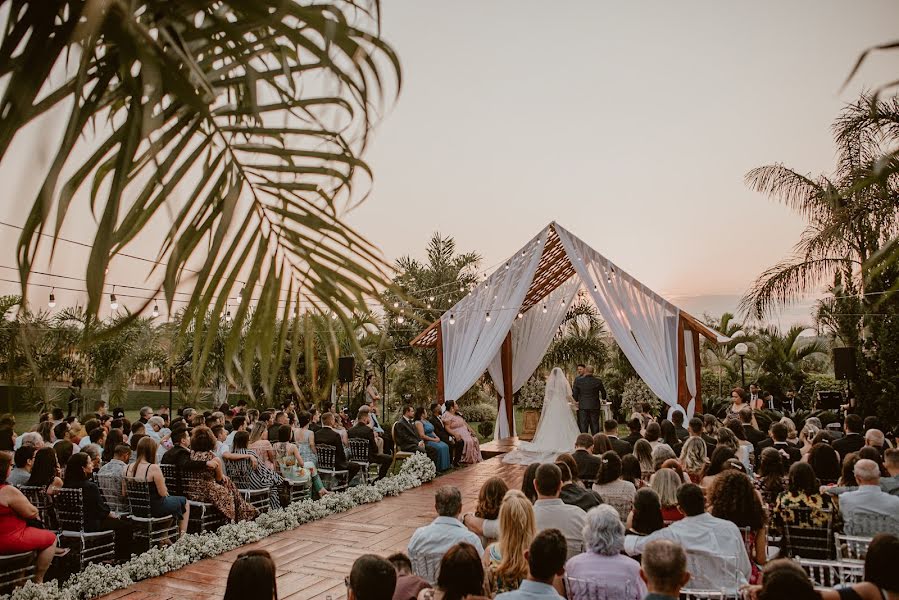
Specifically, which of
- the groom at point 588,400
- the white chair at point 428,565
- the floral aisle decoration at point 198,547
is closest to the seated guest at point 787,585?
the white chair at point 428,565

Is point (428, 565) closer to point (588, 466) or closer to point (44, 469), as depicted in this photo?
point (588, 466)

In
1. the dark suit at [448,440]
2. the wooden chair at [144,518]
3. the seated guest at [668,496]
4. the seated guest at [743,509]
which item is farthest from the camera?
the dark suit at [448,440]

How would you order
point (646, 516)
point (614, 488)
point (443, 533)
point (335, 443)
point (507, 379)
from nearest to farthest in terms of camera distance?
1. point (443, 533)
2. point (646, 516)
3. point (614, 488)
4. point (335, 443)
5. point (507, 379)

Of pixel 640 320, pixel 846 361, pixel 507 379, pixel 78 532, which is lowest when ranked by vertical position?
pixel 78 532

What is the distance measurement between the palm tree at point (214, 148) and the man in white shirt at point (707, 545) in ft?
10.7

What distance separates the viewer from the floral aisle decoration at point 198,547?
4488mm

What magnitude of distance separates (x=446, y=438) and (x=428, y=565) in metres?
7.07

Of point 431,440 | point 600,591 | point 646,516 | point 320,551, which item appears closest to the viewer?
point 600,591

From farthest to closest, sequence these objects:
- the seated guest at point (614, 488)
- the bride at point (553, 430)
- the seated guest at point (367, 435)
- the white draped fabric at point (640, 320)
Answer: the bride at point (553, 430) < the white draped fabric at point (640, 320) < the seated guest at point (367, 435) < the seated guest at point (614, 488)

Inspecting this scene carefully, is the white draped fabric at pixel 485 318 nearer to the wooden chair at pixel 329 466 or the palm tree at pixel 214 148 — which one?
the wooden chair at pixel 329 466

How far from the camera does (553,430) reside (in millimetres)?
11797

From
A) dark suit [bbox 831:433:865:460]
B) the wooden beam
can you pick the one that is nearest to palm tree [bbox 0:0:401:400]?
dark suit [bbox 831:433:865:460]

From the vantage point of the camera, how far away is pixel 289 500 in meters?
7.52

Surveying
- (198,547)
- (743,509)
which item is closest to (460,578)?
(743,509)
